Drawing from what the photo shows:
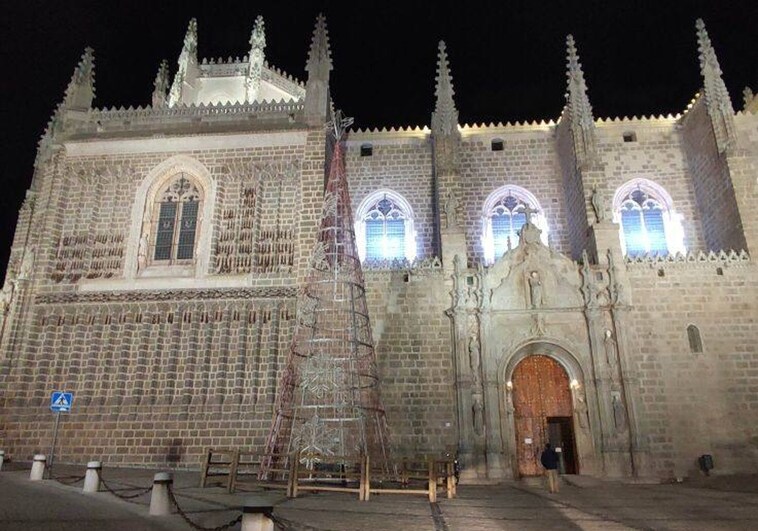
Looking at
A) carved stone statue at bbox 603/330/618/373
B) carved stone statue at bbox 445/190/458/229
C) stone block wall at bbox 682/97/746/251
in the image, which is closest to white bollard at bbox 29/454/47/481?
carved stone statue at bbox 445/190/458/229

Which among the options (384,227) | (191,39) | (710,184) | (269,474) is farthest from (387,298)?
(191,39)

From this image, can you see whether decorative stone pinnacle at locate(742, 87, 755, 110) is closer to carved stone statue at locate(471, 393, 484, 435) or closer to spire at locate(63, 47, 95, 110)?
carved stone statue at locate(471, 393, 484, 435)

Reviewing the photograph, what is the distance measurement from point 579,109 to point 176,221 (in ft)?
49.7

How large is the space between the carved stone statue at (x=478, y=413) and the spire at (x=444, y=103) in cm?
969

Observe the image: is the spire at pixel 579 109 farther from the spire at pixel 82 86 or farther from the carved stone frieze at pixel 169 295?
the spire at pixel 82 86

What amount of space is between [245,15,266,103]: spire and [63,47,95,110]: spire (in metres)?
8.12

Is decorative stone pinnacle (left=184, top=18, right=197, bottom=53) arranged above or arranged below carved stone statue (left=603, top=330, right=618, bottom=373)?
above

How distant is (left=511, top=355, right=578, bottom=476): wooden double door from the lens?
16.4 meters

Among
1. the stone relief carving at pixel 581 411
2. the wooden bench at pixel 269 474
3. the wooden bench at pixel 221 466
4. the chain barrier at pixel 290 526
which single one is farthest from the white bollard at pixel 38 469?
the stone relief carving at pixel 581 411

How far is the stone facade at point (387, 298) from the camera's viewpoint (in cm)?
1598

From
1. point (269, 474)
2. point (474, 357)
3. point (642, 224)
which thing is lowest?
point (269, 474)

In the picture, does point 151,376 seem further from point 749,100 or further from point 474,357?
point 749,100

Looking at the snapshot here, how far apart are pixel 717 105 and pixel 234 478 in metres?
19.9

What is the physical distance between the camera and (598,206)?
18172 mm
